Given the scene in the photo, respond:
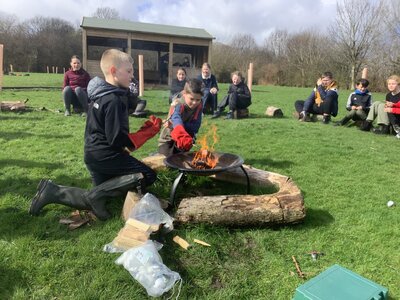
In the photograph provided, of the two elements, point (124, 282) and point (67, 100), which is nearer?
point (124, 282)

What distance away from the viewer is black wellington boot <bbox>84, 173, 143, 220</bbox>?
343cm

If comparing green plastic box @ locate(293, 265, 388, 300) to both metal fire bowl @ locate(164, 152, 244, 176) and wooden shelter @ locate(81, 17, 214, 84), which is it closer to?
metal fire bowl @ locate(164, 152, 244, 176)

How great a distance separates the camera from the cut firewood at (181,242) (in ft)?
9.78

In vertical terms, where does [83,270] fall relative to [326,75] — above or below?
below

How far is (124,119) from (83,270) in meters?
1.42

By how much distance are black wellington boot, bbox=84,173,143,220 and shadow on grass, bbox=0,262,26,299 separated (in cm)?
97

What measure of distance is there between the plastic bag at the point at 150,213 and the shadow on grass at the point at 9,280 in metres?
0.99

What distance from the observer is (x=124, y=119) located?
3.34 m

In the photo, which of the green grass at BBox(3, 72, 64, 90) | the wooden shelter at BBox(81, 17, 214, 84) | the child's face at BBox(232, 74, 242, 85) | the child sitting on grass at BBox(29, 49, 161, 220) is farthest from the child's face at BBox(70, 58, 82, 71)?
the green grass at BBox(3, 72, 64, 90)

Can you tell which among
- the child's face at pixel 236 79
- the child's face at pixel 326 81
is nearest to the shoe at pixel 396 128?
the child's face at pixel 326 81

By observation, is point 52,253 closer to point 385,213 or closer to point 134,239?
point 134,239

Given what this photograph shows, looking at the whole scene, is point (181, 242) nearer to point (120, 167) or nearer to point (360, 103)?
point (120, 167)

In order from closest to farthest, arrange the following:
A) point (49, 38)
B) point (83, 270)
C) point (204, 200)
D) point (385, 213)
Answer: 1. point (83, 270)
2. point (204, 200)
3. point (385, 213)
4. point (49, 38)

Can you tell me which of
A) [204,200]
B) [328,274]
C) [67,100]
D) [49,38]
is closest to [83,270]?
[204,200]
